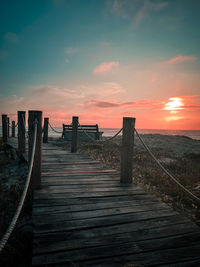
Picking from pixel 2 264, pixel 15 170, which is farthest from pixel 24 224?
pixel 15 170

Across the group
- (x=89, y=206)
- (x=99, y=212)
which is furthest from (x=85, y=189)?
(x=99, y=212)

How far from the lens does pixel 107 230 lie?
2389 mm

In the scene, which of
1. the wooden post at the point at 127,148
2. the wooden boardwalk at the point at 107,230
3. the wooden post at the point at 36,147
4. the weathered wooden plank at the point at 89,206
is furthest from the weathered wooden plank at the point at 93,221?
the wooden post at the point at 127,148

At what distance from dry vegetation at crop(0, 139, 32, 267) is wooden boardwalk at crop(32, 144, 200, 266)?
340 millimetres

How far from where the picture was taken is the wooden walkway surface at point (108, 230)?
192 cm

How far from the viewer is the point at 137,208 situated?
3.04 metres

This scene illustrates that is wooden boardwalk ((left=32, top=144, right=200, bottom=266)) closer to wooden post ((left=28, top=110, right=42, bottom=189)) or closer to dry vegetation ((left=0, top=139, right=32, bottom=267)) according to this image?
wooden post ((left=28, top=110, right=42, bottom=189))

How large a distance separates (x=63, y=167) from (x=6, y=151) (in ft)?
20.4

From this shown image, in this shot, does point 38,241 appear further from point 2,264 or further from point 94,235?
point 94,235

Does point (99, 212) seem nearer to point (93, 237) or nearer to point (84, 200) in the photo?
point (84, 200)

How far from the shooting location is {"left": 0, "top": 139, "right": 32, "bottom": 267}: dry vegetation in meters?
2.22

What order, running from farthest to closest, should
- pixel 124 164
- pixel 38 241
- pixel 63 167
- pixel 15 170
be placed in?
pixel 15 170 → pixel 63 167 → pixel 124 164 → pixel 38 241

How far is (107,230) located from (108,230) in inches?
0.5

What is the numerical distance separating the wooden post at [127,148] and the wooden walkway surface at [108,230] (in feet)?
1.68
